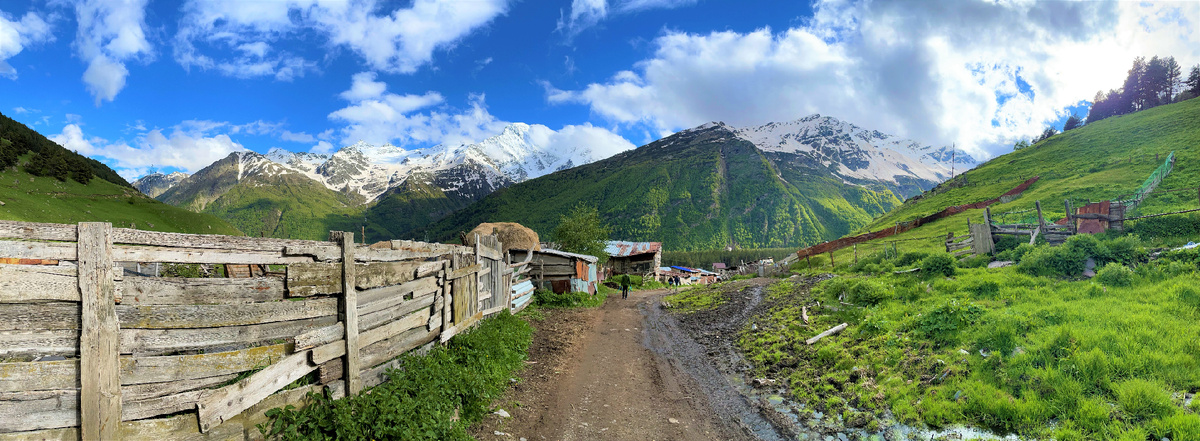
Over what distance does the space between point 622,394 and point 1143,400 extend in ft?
26.7

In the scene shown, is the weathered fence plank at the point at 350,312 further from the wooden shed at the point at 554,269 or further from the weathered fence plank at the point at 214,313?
the wooden shed at the point at 554,269

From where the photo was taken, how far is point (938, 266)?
1645 centimetres

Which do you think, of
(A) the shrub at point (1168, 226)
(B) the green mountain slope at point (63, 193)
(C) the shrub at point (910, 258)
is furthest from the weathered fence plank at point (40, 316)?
(B) the green mountain slope at point (63, 193)

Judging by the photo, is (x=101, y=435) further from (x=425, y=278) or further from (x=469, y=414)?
(x=425, y=278)

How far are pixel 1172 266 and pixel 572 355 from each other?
15.2m

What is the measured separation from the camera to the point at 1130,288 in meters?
10.8

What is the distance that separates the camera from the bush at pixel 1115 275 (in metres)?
11.0

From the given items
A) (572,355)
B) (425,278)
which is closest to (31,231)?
(425,278)

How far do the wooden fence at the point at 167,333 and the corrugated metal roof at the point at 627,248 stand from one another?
2011 inches

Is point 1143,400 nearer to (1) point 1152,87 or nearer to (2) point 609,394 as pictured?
(2) point 609,394

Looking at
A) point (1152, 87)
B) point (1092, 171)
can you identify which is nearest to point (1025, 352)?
point (1092, 171)

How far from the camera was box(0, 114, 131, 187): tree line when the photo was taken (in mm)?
53688

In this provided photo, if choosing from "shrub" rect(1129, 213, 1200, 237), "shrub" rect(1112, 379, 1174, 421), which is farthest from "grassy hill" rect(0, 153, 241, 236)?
"shrub" rect(1129, 213, 1200, 237)

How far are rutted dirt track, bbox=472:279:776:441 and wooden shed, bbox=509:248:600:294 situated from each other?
994 centimetres
